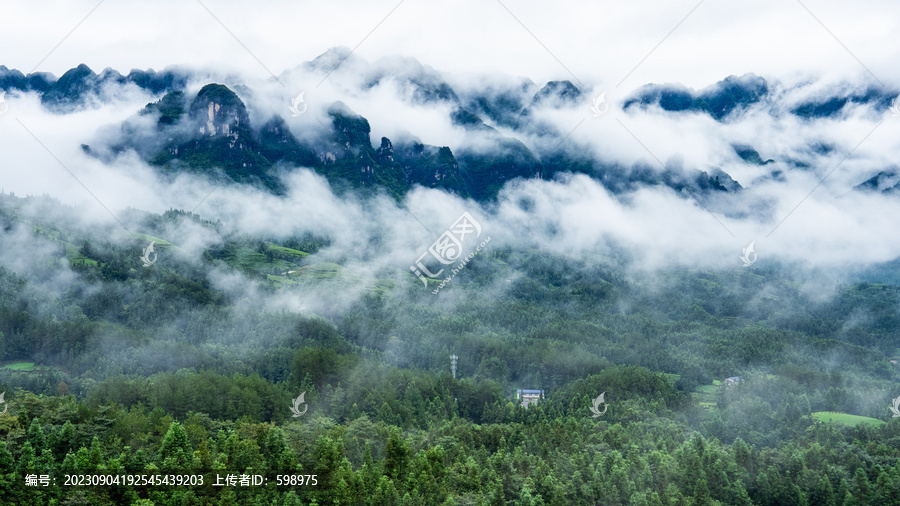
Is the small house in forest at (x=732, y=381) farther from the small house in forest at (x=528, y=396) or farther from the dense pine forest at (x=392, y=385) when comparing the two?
the small house in forest at (x=528, y=396)

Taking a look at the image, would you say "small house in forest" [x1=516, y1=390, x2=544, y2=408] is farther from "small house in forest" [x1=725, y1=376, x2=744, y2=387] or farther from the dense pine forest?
"small house in forest" [x1=725, y1=376, x2=744, y2=387]

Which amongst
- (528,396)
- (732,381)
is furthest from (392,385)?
Result: (732,381)

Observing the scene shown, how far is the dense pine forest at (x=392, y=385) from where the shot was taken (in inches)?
1986

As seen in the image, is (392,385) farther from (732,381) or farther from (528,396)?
(732,381)

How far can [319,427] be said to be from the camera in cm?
6581

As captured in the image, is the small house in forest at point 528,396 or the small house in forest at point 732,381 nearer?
the small house in forest at point 528,396

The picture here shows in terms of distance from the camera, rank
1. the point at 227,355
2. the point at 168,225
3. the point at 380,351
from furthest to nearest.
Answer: the point at 168,225, the point at 380,351, the point at 227,355

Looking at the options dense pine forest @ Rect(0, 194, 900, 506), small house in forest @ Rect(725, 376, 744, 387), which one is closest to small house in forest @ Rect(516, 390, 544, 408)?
dense pine forest @ Rect(0, 194, 900, 506)

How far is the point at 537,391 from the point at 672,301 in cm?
10120

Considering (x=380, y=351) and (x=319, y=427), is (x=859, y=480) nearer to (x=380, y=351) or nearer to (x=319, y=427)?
(x=319, y=427)

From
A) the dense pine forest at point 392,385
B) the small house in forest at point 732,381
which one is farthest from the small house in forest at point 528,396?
the small house in forest at point 732,381

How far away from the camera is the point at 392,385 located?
88188 millimetres

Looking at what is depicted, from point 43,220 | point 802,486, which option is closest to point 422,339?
point 802,486

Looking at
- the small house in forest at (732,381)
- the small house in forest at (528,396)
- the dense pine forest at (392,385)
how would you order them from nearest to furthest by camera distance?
1. the dense pine forest at (392,385)
2. the small house in forest at (528,396)
3. the small house in forest at (732,381)
